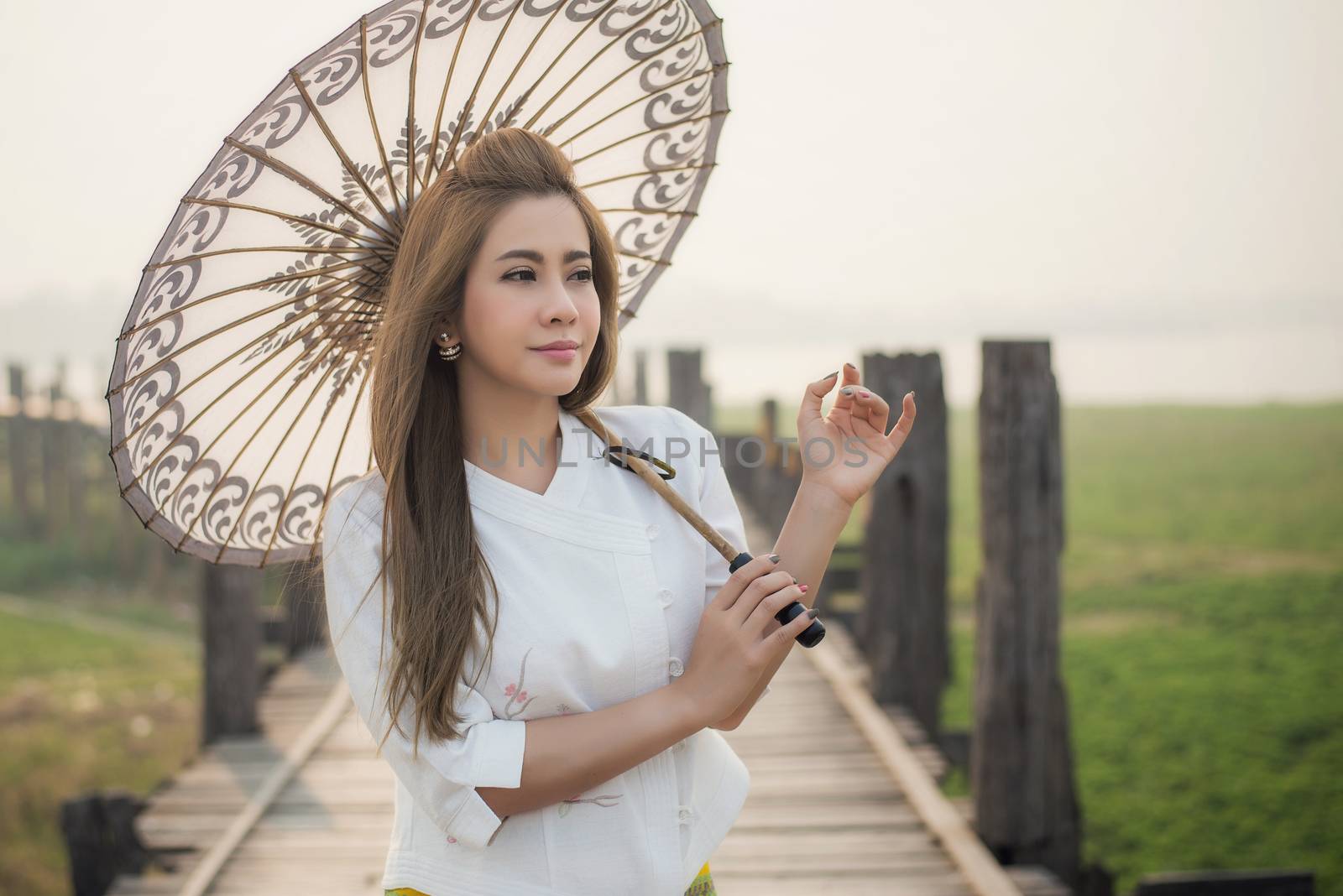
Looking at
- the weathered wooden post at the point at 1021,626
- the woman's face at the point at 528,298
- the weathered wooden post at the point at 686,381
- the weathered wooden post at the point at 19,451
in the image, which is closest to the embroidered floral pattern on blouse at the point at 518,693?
the woman's face at the point at 528,298

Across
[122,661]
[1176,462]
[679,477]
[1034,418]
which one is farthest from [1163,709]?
[1176,462]

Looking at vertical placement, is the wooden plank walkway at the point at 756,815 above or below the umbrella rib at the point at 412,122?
below

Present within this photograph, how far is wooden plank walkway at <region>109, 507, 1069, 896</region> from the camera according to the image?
338 cm

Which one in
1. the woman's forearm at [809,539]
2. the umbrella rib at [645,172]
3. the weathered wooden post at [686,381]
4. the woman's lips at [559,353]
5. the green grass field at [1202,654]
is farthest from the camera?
the weathered wooden post at [686,381]

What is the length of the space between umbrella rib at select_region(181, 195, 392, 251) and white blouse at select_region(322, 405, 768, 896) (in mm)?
395

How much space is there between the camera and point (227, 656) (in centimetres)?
507

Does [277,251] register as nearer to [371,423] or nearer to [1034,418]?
[371,423]

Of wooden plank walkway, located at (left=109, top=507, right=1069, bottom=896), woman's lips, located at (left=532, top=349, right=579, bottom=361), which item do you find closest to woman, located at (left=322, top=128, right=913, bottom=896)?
woman's lips, located at (left=532, top=349, right=579, bottom=361)

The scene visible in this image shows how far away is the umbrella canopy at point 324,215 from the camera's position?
70.7 inches

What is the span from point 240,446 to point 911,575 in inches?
158

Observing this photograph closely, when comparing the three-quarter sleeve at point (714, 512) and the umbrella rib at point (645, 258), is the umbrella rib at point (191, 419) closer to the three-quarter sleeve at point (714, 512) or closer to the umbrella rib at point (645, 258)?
the umbrella rib at point (645, 258)

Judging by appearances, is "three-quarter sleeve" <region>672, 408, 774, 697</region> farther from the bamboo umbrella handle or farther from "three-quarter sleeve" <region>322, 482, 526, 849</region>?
"three-quarter sleeve" <region>322, 482, 526, 849</region>

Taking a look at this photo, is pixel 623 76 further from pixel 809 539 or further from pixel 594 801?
pixel 594 801

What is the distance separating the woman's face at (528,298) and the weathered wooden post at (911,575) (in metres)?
3.40
